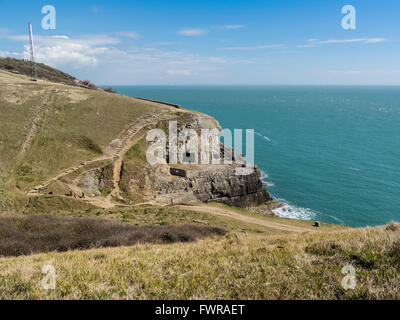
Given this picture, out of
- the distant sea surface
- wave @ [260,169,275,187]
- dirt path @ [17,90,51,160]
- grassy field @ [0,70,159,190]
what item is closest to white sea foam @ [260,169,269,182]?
wave @ [260,169,275,187]

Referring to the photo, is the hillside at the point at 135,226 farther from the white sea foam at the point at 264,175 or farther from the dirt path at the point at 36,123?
the white sea foam at the point at 264,175

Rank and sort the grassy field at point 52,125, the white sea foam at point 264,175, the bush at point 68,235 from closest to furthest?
1. the bush at point 68,235
2. the grassy field at point 52,125
3. the white sea foam at point 264,175

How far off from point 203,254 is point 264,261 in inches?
83.9

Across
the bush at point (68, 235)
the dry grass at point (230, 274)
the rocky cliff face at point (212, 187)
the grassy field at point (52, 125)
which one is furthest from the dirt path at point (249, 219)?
the dry grass at point (230, 274)

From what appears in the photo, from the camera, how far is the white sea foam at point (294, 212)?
4609cm

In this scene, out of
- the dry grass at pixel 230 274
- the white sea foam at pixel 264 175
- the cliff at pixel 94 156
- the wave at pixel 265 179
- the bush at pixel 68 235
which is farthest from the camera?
the white sea foam at pixel 264 175

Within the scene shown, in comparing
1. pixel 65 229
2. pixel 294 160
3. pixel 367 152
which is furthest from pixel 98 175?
pixel 367 152

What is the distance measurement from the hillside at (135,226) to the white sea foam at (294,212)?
2829 mm

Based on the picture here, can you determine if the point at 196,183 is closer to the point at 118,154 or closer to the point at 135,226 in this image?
the point at 118,154

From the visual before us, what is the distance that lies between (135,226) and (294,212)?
36.8 m

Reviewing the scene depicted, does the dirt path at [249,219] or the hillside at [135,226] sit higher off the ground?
the hillside at [135,226]

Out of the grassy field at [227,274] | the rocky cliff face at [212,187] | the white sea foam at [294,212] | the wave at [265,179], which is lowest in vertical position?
the white sea foam at [294,212]

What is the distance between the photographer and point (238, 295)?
19.5 feet
